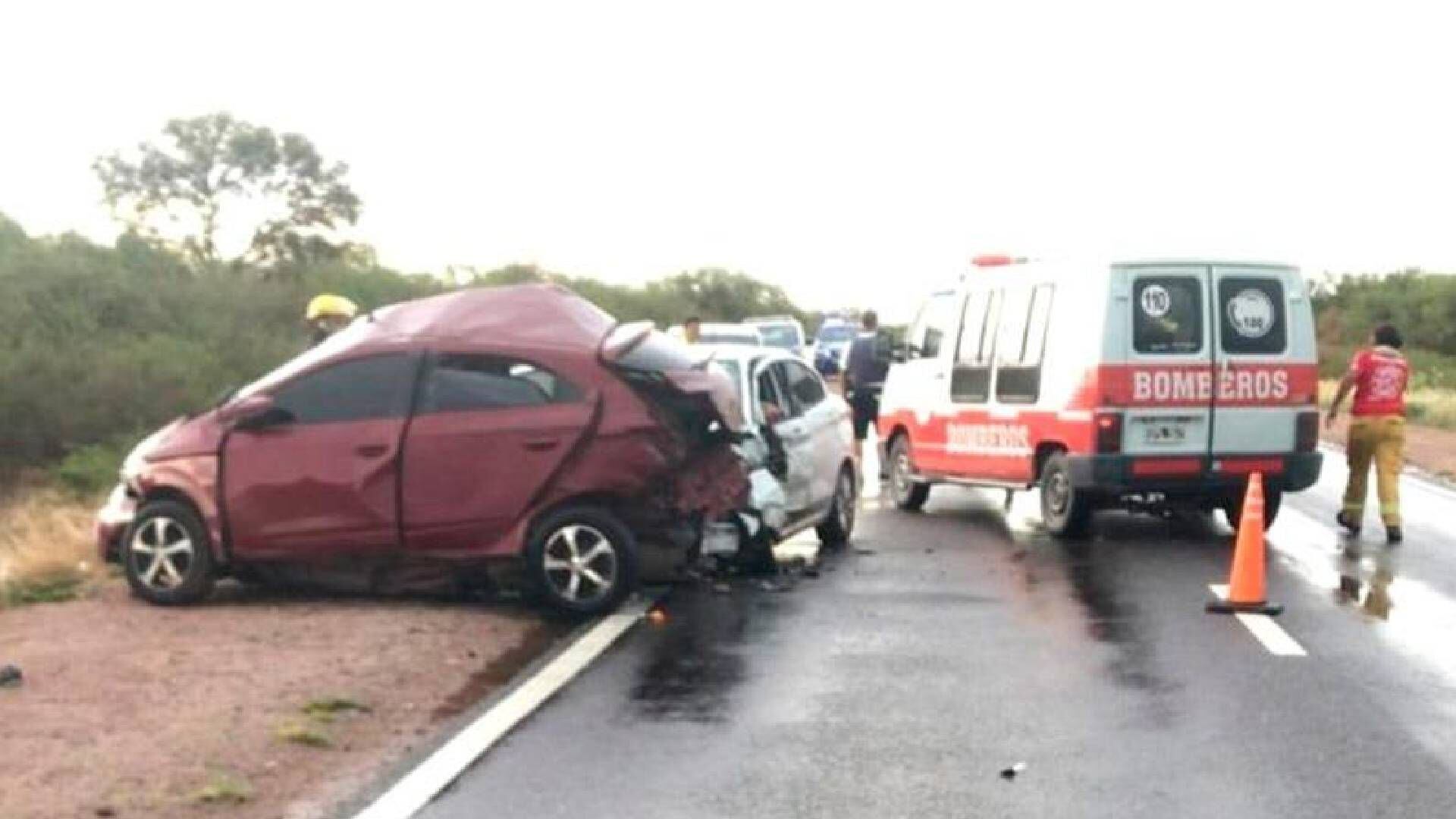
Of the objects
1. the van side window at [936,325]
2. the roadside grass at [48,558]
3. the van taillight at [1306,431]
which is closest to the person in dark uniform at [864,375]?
the van side window at [936,325]

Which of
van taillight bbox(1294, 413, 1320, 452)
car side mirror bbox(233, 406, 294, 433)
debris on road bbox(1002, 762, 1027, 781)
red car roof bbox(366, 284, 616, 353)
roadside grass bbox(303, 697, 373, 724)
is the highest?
red car roof bbox(366, 284, 616, 353)

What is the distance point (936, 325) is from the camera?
19.5m

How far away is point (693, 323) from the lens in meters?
22.3

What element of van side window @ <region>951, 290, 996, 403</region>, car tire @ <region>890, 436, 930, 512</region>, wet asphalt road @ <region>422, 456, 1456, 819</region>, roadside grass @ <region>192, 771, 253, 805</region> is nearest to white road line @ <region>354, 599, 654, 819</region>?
wet asphalt road @ <region>422, 456, 1456, 819</region>

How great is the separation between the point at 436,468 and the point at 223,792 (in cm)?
482

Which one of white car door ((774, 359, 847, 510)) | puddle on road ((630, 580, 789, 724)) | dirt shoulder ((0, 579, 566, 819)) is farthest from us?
white car door ((774, 359, 847, 510))

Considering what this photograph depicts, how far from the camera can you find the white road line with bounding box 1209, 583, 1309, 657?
10633 mm

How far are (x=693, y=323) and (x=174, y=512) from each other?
1069cm

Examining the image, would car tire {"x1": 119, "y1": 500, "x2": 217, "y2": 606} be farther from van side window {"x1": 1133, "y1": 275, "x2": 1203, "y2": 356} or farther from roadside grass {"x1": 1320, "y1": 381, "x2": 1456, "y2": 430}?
roadside grass {"x1": 1320, "y1": 381, "x2": 1456, "y2": 430}

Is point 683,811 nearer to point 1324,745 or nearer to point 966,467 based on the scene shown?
point 1324,745

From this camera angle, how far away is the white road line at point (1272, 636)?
34.9 feet

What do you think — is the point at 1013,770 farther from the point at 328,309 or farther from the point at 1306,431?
the point at 1306,431

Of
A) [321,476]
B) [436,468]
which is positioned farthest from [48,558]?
[436,468]

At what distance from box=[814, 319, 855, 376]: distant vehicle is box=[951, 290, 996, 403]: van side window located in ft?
100.0
